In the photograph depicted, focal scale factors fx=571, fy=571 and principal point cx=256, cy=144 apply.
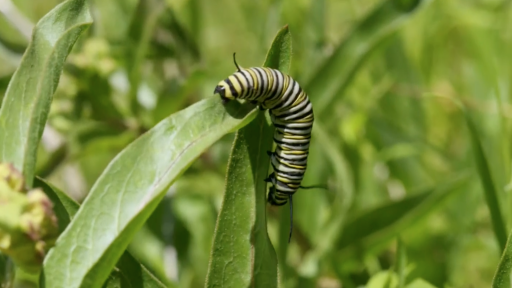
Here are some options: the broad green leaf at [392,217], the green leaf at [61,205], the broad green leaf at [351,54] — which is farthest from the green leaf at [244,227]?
the broad green leaf at [351,54]

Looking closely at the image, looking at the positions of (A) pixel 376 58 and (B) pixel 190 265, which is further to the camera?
(A) pixel 376 58

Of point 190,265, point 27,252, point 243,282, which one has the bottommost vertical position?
point 190,265

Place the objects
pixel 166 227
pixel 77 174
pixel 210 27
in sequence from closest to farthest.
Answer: pixel 166 227
pixel 77 174
pixel 210 27

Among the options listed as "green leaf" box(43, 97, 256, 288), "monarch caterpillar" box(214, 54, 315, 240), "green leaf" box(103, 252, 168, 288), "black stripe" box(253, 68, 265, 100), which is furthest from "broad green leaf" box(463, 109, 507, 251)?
"green leaf" box(103, 252, 168, 288)

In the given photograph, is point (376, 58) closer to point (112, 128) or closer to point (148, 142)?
point (112, 128)

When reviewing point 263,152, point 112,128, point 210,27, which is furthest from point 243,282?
point 210,27

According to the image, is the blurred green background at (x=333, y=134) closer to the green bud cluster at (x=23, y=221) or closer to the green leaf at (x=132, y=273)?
the green leaf at (x=132, y=273)

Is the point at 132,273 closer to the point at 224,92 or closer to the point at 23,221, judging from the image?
the point at 23,221

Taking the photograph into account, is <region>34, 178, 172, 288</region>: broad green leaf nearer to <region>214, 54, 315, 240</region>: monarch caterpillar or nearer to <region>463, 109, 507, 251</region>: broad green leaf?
<region>214, 54, 315, 240</region>: monarch caterpillar
